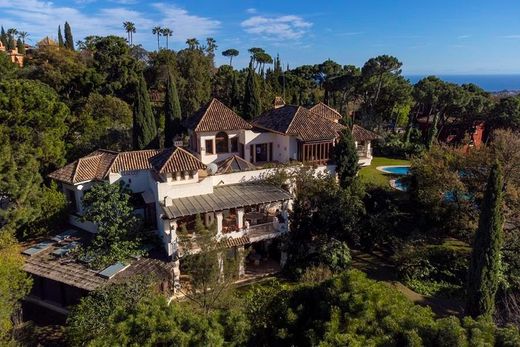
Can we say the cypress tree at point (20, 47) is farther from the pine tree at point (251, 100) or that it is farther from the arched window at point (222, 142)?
the arched window at point (222, 142)

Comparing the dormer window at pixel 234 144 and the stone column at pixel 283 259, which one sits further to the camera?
the dormer window at pixel 234 144

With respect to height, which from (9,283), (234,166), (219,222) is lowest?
(9,283)

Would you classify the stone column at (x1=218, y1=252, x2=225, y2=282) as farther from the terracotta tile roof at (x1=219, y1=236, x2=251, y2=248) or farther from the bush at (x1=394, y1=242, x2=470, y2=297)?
the bush at (x1=394, y1=242, x2=470, y2=297)

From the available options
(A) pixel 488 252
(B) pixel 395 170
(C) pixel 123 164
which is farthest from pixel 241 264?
(B) pixel 395 170

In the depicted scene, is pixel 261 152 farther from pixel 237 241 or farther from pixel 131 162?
pixel 237 241

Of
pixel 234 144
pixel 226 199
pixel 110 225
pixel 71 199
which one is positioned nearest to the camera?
pixel 110 225

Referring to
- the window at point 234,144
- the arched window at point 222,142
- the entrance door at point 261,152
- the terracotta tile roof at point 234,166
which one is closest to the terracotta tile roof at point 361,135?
the entrance door at point 261,152

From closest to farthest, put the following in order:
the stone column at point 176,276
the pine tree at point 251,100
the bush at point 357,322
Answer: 1. the bush at point 357,322
2. the stone column at point 176,276
3. the pine tree at point 251,100
